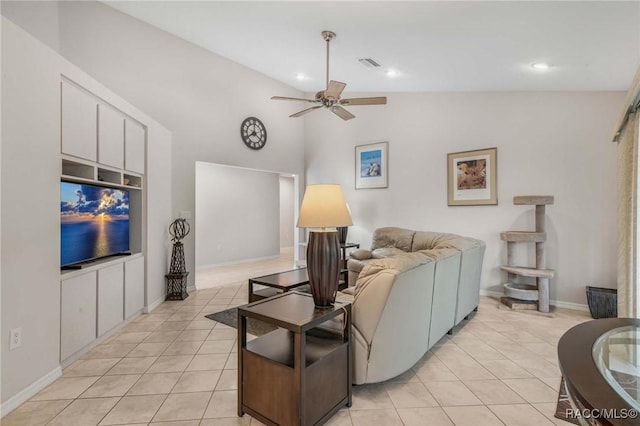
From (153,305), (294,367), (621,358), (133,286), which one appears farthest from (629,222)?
(153,305)

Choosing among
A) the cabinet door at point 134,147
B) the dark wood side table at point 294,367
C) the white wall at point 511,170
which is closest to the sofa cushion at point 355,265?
the white wall at point 511,170

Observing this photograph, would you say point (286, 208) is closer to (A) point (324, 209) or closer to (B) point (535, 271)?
(B) point (535, 271)

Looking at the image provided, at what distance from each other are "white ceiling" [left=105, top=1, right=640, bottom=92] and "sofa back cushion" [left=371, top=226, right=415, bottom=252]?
233 cm

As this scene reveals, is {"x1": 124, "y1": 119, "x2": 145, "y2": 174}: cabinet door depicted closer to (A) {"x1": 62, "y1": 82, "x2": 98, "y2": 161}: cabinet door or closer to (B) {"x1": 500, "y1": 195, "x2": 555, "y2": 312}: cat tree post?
(A) {"x1": 62, "y1": 82, "x2": 98, "y2": 161}: cabinet door

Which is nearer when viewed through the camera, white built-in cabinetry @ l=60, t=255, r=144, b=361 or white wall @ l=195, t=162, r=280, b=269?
white built-in cabinetry @ l=60, t=255, r=144, b=361

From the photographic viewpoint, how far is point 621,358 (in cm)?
106

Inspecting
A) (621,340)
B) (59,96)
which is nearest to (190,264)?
(59,96)

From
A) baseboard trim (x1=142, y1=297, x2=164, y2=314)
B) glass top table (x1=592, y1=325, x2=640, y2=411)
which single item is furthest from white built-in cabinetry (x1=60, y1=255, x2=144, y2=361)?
glass top table (x1=592, y1=325, x2=640, y2=411)

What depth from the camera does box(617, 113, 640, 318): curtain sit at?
7.77 ft

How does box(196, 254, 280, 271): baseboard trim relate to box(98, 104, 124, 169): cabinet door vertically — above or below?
below

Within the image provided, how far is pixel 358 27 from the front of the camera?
335cm

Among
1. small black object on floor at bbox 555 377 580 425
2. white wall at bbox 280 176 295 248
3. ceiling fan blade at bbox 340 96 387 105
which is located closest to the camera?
small black object on floor at bbox 555 377 580 425

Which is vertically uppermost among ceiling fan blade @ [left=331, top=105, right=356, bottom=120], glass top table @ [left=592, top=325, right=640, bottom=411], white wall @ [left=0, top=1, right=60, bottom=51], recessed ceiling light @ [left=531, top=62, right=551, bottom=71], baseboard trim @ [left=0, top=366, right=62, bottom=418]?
white wall @ [left=0, top=1, right=60, bottom=51]

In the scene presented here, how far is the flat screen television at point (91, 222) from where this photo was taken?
95.6 inches
